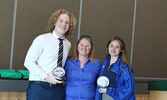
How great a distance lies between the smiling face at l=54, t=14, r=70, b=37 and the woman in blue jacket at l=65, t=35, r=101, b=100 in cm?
26

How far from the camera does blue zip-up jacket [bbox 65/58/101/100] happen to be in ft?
7.78

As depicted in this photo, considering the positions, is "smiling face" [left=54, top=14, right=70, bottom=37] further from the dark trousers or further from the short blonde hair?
the dark trousers

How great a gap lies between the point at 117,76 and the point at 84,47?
1.59 feet

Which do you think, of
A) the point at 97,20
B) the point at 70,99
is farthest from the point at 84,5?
the point at 70,99

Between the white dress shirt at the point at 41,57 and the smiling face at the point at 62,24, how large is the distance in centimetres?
12

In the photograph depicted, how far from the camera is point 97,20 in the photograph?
472 cm

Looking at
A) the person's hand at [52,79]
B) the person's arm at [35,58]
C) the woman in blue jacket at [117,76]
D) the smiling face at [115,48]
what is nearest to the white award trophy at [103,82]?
the woman in blue jacket at [117,76]

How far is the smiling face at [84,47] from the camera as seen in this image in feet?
8.03

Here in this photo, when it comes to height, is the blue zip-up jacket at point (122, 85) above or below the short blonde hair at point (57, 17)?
below

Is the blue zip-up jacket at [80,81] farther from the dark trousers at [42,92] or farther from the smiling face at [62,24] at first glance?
the smiling face at [62,24]

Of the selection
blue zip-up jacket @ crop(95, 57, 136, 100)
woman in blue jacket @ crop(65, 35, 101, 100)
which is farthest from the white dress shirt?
blue zip-up jacket @ crop(95, 57, 136, 100)

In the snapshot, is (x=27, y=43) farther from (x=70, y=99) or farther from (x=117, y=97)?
(x=117, y=97)

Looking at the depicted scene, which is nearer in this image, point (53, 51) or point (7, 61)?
point (53, 51)

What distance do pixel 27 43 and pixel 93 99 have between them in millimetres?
2295
